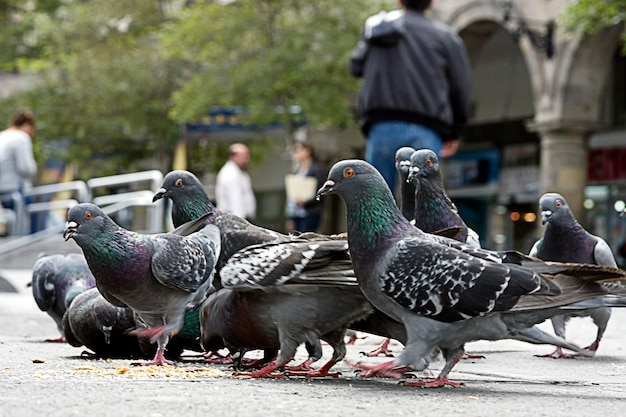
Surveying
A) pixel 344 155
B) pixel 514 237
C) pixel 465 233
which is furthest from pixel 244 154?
pixel 344 155

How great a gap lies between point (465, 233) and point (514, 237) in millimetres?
23723

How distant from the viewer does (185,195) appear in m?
6.46

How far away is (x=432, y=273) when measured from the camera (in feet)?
16.0

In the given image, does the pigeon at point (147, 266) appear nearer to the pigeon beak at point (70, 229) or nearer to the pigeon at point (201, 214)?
the pigeon beak at point (70, 229)

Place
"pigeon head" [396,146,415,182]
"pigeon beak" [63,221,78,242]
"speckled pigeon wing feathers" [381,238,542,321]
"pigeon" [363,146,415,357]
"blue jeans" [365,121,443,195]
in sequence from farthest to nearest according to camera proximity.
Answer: "blue jeans" [365,121,443,195] < "pigeon" [363,146,415,357] < "pigeon head" [396,146,415,182] < "pigeon beak" [63,221,78,242] < "speckled pigeon wing feathers" [381,238,542,321]

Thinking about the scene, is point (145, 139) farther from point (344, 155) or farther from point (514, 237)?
point (514, 237)

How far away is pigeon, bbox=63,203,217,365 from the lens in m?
5.58

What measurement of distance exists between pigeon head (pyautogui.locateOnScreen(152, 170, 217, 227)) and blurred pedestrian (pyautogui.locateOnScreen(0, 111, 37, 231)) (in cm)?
1024

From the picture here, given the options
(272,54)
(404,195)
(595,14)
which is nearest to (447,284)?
(404,195)

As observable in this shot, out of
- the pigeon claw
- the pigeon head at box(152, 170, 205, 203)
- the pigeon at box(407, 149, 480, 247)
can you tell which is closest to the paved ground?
the pigeon claw

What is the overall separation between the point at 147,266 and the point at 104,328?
82cm

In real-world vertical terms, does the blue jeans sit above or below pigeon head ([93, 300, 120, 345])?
above

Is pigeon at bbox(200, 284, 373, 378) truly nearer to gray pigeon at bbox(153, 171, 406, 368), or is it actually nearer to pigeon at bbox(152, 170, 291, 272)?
gray pigeon at bbox(153, 171, 406, 368)

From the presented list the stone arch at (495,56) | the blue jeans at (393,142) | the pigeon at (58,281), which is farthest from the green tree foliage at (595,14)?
the pigeon at (58,281)
